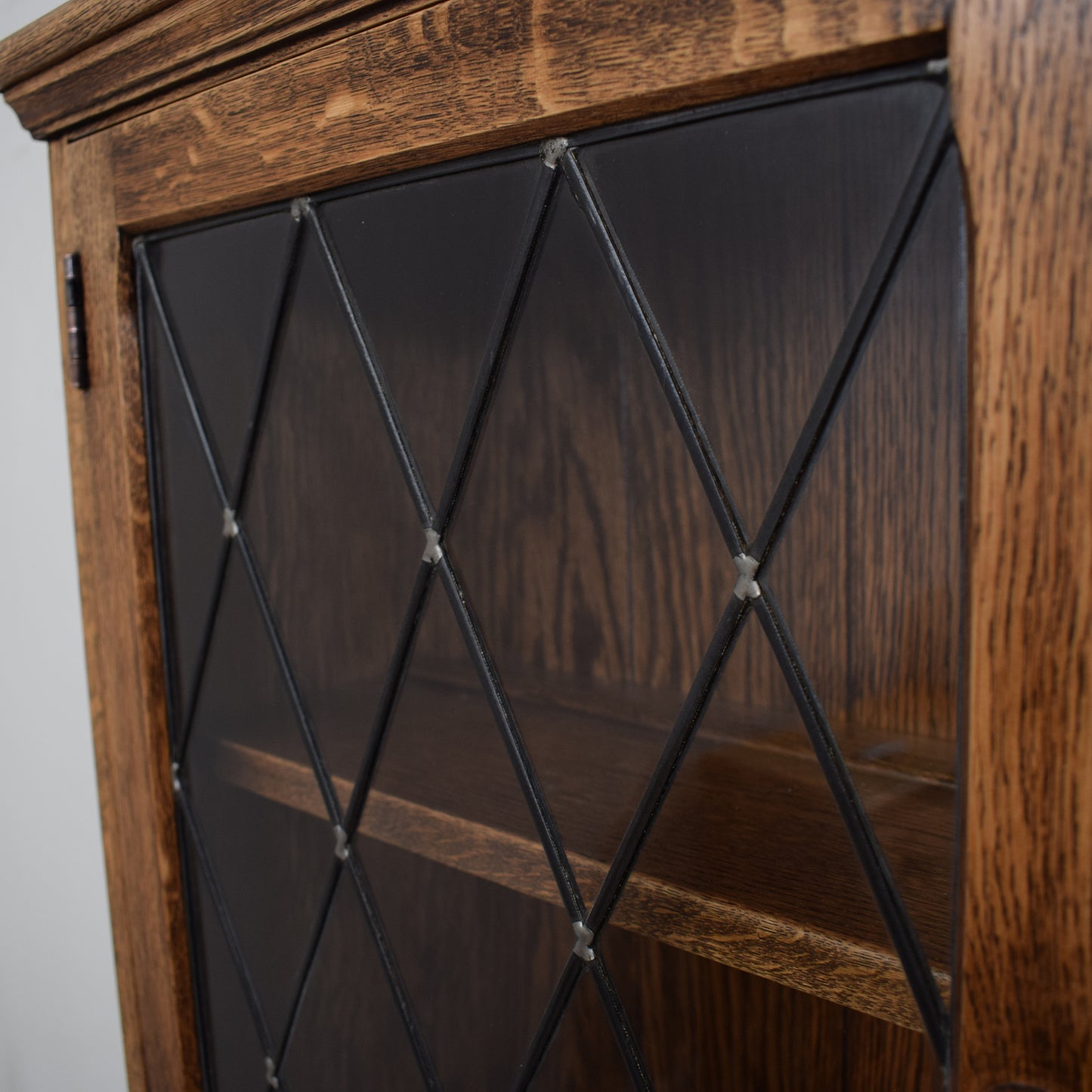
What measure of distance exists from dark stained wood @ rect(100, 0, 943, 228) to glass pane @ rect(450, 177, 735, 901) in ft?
0.13

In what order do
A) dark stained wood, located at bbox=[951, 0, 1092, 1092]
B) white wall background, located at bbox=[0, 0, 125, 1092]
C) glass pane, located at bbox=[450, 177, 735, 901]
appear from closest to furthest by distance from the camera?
1. dark stained wood, located at bbox=[951, 0, 1092, 1092]
2. glass pane, located at bbox=[450, 177, 735, 901]
3. white wall background, located at bbox=[0, 0, 125, 1092]

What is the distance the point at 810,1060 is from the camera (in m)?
0.37

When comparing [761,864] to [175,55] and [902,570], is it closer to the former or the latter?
[902,570]

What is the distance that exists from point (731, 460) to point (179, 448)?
298 millimetres

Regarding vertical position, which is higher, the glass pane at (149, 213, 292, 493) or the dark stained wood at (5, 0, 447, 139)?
the dark stained wood at (5, 0, 447, 139)

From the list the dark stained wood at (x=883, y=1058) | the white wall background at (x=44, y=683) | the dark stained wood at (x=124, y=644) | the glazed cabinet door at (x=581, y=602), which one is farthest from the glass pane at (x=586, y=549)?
the white wall background at (x=44, y=683)

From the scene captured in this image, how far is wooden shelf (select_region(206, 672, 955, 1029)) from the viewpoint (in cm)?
26

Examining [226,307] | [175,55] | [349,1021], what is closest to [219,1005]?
[349,1021]

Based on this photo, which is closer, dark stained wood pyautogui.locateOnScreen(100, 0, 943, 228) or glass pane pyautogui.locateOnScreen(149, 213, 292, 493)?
dark stained wood pyautogui.locateOnScreen(100, 0, 943, 228)

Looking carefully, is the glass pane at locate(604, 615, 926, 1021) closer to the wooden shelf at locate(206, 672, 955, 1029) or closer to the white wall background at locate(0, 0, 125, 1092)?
the wooden shelf at locate(206, 672, 955, 1029)

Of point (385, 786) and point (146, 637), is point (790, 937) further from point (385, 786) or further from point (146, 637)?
point (146, 637)

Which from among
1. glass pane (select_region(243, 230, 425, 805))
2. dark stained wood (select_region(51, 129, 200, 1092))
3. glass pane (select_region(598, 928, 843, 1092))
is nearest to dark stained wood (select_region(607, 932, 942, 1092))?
glass pane (select_region(598, 928, 843, 1092))

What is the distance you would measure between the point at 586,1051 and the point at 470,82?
0.33 m

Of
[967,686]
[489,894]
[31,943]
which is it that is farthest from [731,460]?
[31,943]
